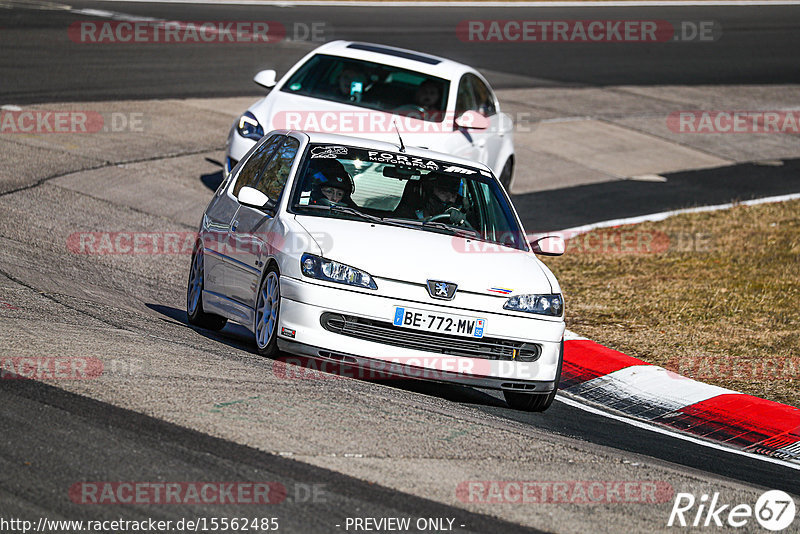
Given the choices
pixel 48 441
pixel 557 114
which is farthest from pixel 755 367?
pixel 557 114

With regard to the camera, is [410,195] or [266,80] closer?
[410,195]

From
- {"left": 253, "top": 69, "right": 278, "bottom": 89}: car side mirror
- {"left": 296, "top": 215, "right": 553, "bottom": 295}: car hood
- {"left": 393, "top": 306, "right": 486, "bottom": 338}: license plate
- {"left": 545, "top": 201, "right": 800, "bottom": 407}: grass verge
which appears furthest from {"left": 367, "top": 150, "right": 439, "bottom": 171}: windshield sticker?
{"left": 253, "top": 69, "right": 278, "bottom": 89}: car side mirror

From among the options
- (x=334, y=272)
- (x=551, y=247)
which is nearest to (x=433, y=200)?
(x=551, y=247)

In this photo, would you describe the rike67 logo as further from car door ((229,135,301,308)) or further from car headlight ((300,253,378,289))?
car door ((229,135,301,308))

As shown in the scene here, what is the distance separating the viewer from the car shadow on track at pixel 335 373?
764cm

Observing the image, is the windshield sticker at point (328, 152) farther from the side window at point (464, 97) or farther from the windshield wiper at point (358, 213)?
the side window at point (464, 97)

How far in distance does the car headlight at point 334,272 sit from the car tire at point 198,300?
180 cm

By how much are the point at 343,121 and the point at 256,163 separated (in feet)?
14.2

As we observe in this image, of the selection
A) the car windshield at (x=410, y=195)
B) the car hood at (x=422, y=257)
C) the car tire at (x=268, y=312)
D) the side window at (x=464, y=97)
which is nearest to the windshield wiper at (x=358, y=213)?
the car windshield at (x=410, y=195)

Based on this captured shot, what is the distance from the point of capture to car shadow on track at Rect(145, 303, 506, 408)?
301 inches

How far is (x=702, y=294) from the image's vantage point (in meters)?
12.3

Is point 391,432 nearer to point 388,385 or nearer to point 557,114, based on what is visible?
point 388,385

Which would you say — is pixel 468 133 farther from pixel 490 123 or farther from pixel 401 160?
pixel 401 160

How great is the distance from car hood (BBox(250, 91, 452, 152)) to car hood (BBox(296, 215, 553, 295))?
205 inches
